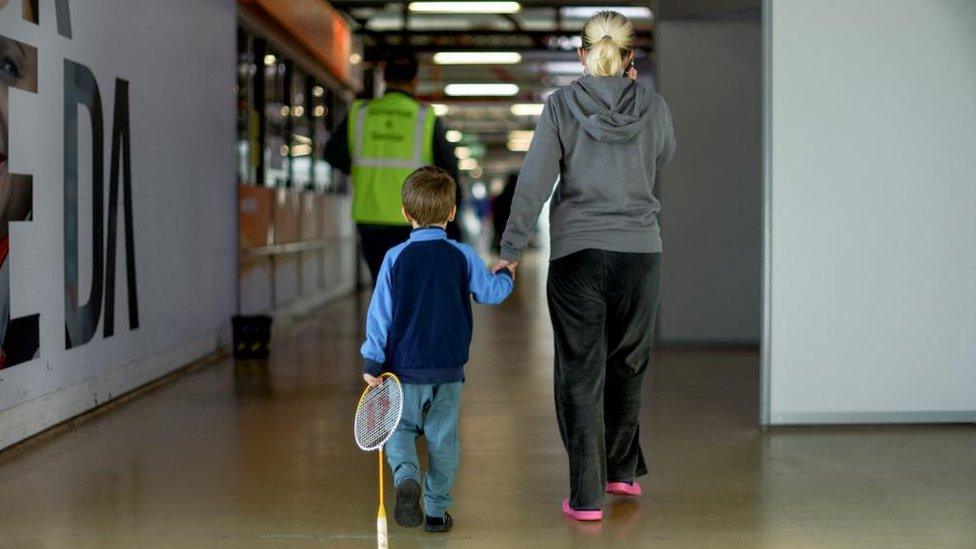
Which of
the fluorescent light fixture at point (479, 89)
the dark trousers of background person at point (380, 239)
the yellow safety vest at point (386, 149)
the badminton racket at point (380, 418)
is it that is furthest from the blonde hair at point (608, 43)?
the fluorescent light fixture at point (479, 89)

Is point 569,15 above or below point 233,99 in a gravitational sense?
above

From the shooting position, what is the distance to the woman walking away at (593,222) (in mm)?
3709

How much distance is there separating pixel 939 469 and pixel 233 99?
5709 mm

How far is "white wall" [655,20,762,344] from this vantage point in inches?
335

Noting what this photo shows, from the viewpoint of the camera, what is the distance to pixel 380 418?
322 centimetres

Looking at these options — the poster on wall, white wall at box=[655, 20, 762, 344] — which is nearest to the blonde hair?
the poster on wall

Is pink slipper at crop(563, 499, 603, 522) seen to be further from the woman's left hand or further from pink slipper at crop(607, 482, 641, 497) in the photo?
the woman's left hand

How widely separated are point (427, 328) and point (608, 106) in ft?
A: 2.71

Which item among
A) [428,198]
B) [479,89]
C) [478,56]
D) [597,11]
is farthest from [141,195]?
[479,89]

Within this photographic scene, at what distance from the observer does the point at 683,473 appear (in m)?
4.45

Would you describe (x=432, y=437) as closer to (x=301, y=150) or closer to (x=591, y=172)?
(x=591, y=172)

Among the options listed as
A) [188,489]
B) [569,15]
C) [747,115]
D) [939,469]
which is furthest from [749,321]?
[569,15]

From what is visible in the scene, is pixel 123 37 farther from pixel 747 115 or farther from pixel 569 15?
pixel 569 15

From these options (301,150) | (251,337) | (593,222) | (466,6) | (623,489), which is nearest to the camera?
(593,222)
